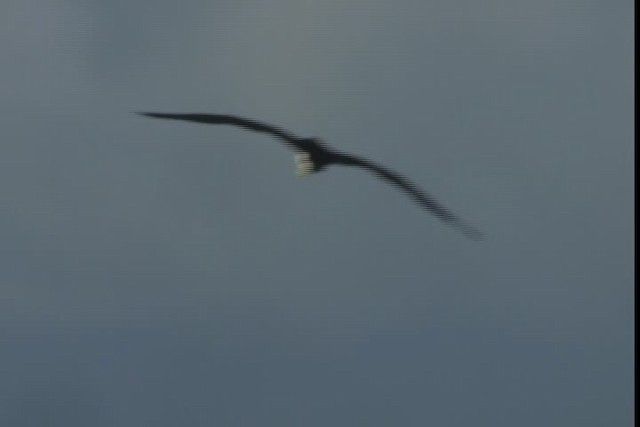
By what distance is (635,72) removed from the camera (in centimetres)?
2836

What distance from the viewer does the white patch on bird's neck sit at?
40875 millimetres

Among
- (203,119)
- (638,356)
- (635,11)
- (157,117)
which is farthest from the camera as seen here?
(203,119)

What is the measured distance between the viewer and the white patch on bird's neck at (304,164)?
134ft

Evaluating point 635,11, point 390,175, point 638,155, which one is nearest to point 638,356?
point 638,155

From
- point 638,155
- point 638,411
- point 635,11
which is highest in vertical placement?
point 635,11

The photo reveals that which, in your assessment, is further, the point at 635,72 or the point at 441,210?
the point at 441,210

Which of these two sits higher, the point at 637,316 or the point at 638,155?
the point at 638,155

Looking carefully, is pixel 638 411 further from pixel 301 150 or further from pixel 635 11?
pixel 301 150

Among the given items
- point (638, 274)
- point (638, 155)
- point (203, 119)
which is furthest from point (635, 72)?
point (203, 119)

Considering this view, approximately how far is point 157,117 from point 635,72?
1271cm

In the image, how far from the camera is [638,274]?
29375 millimetres

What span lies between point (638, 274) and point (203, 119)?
1395cm

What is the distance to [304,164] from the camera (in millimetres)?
41031

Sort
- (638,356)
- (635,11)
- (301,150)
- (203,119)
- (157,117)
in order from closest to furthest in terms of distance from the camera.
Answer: (638,356) < (635,11) < (157,117) < (203,119) < (301,150)
